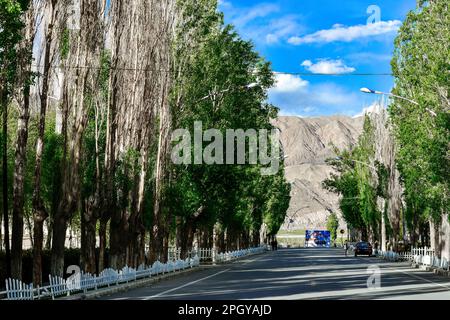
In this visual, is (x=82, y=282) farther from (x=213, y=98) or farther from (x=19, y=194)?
(x=213, y=98)

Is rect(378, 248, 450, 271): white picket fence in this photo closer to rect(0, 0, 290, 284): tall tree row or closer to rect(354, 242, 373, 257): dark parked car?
rect(354, 242, 373, 257): dark parked car

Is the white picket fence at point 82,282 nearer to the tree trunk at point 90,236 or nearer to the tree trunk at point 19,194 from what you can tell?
the tree trunk at point 19,194

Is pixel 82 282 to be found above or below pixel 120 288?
above

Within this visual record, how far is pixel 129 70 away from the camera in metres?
36.4

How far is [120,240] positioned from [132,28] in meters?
9.10

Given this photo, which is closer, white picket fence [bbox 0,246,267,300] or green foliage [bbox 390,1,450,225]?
white picket fence [bbox 0,246,267,300]

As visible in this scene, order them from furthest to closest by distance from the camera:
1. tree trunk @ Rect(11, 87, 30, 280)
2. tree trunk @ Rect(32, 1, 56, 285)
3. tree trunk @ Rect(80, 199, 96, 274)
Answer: tree trunk @ Rect(80, 199, 96, 274), tree trunk @ Rect(32, 1, 56, 285), tree trunk @ Rect(11, 87, 30, 280)

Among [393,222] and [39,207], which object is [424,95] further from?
[393,222]

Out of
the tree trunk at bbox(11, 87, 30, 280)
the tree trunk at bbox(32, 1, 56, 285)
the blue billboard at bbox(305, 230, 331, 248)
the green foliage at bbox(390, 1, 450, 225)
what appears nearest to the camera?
the tree trunk at bbox(11, 87, 30, 280)

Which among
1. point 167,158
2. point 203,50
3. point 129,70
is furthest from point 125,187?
point 203,50

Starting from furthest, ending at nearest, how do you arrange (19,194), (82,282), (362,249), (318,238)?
(318,238) → (362,249) → (82,282) → (19,194)

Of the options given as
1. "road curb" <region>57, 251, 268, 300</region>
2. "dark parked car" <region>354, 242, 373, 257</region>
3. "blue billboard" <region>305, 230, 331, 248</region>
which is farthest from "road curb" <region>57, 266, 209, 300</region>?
"blue billboard" <region>305, 230, 331, 248</region>

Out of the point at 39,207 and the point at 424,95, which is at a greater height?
the point at 424,95

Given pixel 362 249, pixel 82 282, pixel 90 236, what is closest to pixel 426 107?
pixel 90 236
